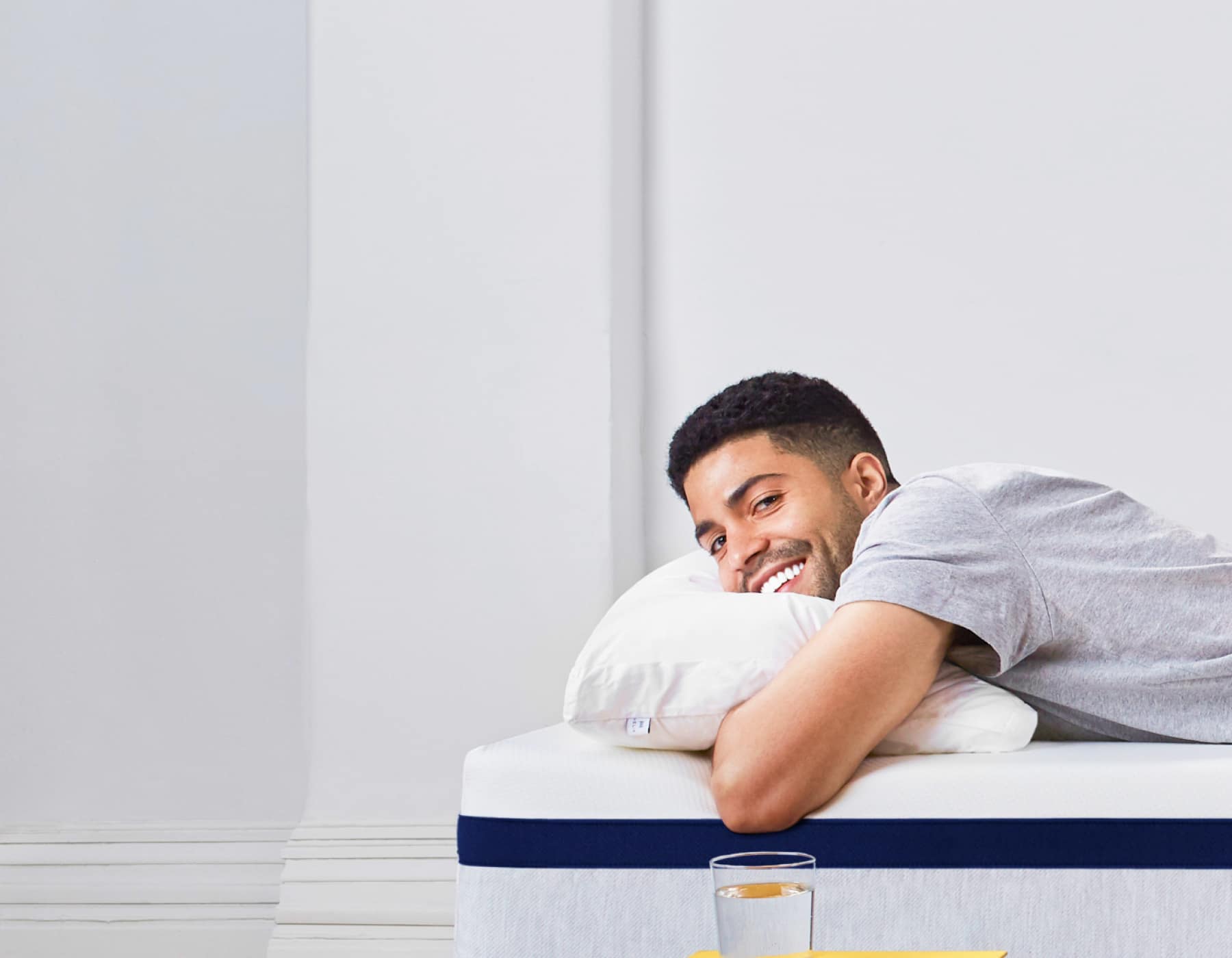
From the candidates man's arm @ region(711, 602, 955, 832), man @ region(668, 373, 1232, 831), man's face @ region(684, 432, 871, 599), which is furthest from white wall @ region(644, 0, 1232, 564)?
man's arm @ region(711, 602, 955, 832)

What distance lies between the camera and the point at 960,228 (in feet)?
7.18

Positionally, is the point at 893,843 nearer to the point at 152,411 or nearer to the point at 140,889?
the point at 140,889

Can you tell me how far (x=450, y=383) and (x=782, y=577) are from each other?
899mm

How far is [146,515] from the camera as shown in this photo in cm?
231

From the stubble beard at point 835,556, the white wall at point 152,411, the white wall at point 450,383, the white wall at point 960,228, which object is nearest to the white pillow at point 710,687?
the stubble beard at point 835,556

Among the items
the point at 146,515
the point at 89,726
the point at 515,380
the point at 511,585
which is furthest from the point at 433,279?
the point at 89,726

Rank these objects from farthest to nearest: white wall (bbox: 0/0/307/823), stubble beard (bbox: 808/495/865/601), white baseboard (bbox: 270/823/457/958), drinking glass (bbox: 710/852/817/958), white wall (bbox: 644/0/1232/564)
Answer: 1. white wall (bbox: 0/0/307/823)
2. white wall (bbox: 644/0/1232/564)
3. white baseboard (bbox: 270/823/457/958)
4. stubble beard (bbox: 808/495/865/601)
5. drinking glass (bbox: 710/852/817/958)

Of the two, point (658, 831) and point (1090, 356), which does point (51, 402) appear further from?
point (1090, 356)

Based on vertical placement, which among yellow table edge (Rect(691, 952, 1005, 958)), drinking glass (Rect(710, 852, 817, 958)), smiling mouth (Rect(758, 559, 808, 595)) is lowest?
yellow table edge (Rect(691, 952, 1005, 958))

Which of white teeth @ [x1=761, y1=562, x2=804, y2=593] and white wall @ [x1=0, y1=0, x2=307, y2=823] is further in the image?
white wall @ [x1=0, y1=0, x2=307, y2=823]

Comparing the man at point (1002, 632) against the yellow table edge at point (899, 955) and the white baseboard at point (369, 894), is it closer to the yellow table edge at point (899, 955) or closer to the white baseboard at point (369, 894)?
the yellow table edge at point (899, 955)

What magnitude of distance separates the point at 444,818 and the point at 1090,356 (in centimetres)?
137

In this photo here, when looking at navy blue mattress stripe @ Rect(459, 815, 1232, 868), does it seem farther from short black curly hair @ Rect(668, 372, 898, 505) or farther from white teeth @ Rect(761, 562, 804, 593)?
short black curly hair @ Rect(668, 372, 898, 505)

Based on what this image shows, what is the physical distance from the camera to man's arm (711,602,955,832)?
101 cm
